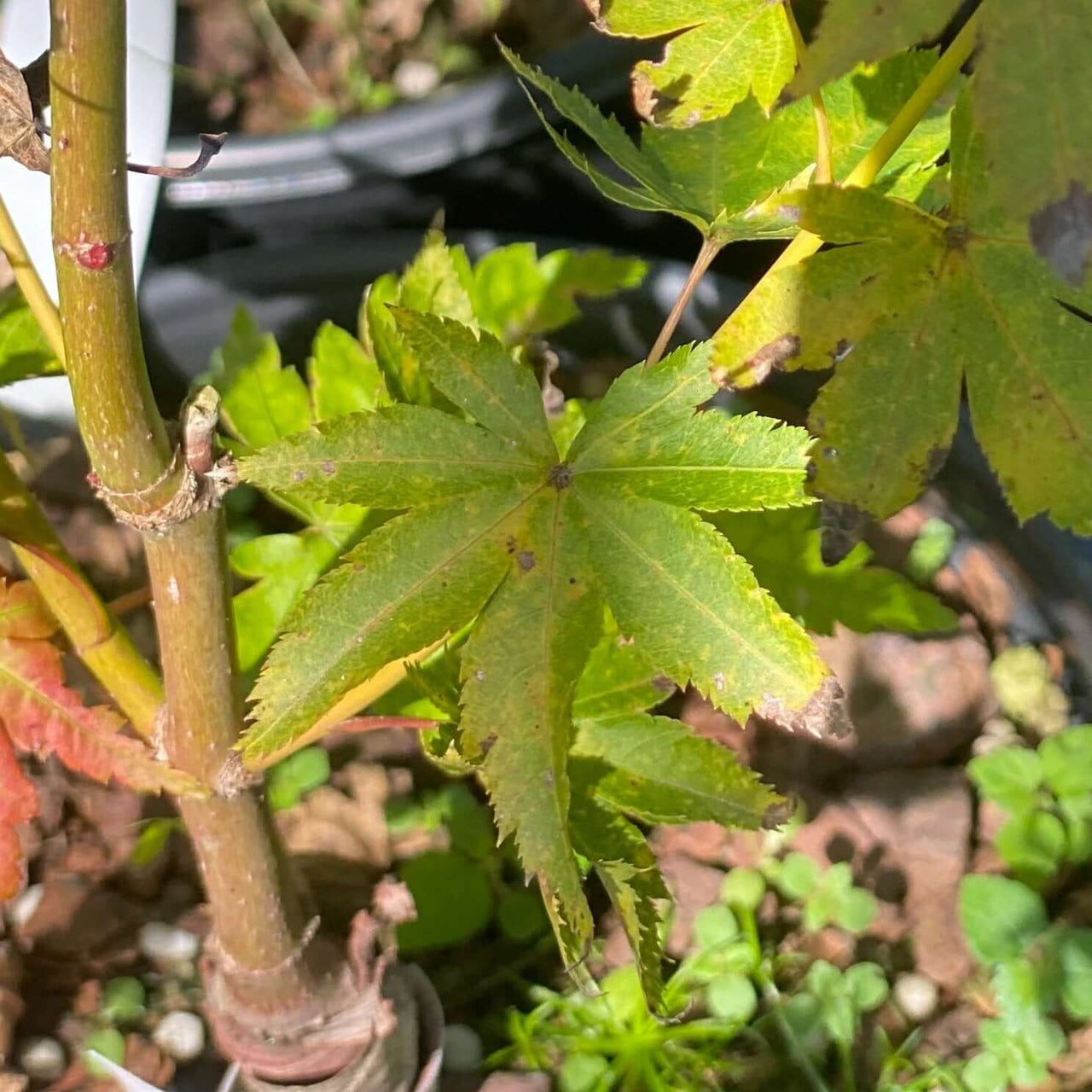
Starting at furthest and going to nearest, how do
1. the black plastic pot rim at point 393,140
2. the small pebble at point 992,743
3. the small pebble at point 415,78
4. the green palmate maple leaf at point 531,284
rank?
the small pebble at point 415,78 < the black plastic pot rim at point 393,140 < the small pebble at point 992,743 < the green palmate maple leaf at point 531,284

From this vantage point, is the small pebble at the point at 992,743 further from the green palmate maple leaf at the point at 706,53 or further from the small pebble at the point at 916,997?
the green palmate maple leaf at the point at 706,53

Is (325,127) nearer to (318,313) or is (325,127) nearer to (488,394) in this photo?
(318,313)

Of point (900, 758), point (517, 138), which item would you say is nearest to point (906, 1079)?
point (900, 758)

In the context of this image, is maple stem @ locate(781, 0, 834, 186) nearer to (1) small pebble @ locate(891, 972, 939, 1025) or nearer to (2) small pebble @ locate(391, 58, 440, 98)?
(1) small pebble @ locate(891, 972, 939, 1025)

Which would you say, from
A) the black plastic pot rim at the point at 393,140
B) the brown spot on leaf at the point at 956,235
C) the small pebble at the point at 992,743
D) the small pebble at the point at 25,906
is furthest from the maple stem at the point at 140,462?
the black plastic pot rim at the point at 393,140

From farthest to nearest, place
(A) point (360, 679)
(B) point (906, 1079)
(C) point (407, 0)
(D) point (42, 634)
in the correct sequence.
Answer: (C) point (407, 0) → (B) point (906, 1079) → (D) point (42, 634) → (A) point (360, 679)

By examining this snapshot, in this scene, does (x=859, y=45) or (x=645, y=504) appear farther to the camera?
(x=645, y=504)
